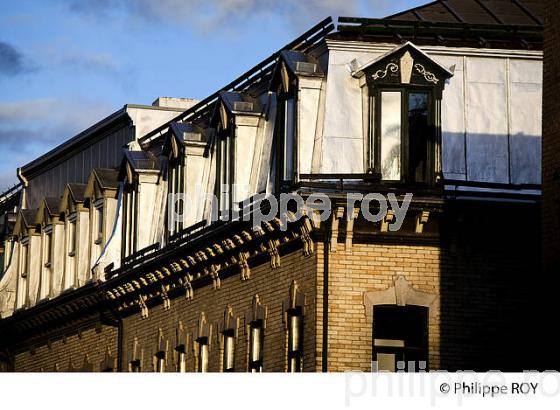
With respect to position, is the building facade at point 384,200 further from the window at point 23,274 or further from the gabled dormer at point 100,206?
the window at point 23,274

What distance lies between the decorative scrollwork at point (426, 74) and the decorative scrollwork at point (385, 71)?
41 centimetres

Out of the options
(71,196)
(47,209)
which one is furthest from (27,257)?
(71,196)

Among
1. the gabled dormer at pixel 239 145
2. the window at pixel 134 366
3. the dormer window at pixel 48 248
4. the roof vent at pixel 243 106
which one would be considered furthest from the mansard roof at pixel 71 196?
the roof vent at pixel 243 106

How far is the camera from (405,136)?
121 ft

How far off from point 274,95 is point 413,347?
22.5 feet

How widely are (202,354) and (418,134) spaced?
8689mm

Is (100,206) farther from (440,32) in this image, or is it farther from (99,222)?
(440,32)

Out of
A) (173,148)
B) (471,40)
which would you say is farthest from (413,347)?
(173,148)

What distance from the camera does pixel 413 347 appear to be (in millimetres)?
36594

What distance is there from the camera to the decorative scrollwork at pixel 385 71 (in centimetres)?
3709

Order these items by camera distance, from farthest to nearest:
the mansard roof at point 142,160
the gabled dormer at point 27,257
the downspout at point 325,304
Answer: the gabled dormer at point 27,257, the mansard roof at point 142,160, the downspout at point 325,304

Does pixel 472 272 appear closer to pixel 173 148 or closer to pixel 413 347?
pixel 413 347

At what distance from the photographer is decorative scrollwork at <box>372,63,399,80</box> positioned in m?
37.1

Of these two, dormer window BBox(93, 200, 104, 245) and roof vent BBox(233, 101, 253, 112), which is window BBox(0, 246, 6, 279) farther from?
roof vent BBox(233, 101, 253, 112)
